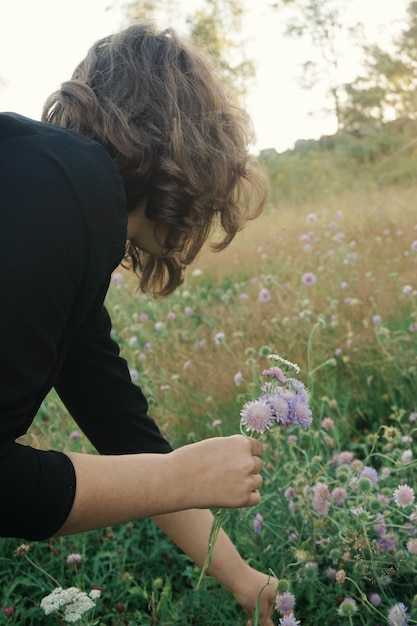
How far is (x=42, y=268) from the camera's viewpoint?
0.99 meters

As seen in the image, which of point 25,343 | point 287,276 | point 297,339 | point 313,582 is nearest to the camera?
point 25,343

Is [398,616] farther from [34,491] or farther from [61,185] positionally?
[61,185]

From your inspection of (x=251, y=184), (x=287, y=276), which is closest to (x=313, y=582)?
(x=251, y=184)

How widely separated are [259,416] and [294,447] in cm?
116

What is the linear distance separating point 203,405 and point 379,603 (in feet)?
4.20

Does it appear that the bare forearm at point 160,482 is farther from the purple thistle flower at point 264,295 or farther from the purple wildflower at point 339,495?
the purple thistle flower at point 264,295

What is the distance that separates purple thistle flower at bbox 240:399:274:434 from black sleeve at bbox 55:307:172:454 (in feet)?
1.80

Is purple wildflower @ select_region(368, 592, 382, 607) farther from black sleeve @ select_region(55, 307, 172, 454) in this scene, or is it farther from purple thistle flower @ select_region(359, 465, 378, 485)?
black sleeve @ select_region(55, 307, 172, 454)

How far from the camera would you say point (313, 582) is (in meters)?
1.53

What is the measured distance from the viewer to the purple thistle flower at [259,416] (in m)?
1.05

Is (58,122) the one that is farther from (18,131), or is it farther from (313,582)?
(313,582)

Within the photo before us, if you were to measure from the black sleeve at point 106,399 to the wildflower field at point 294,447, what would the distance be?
260mm

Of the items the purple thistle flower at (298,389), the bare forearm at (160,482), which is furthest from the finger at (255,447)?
the purple thistle flower at (298,389)

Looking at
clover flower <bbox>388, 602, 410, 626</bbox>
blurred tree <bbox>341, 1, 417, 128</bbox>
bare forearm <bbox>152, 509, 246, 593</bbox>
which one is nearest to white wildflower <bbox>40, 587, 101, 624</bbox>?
bare forearm <bbox>152, 509, 246, 593</bbox>
